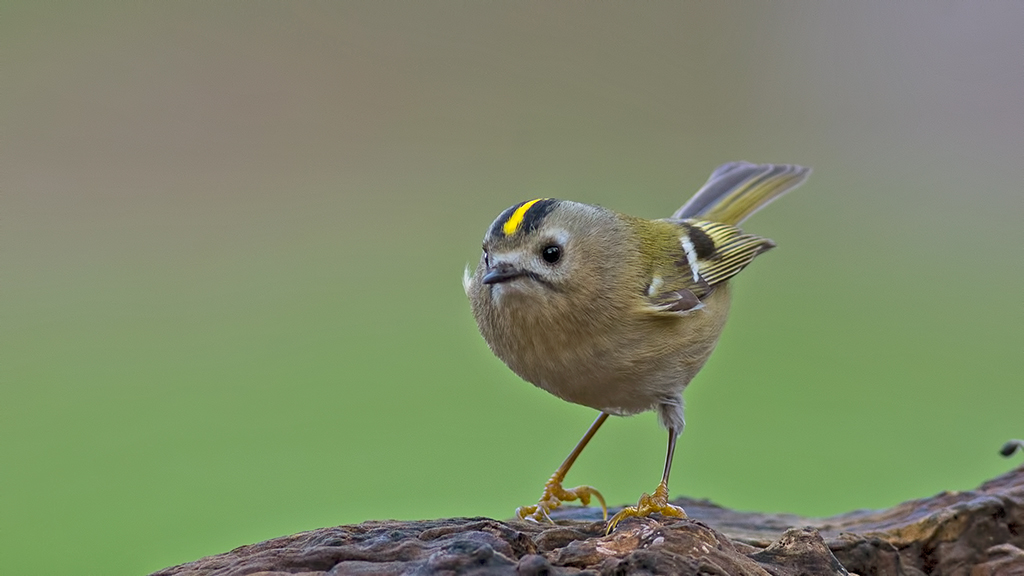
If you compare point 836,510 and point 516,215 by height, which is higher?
point 836,510

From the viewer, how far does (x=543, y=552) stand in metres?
2.28

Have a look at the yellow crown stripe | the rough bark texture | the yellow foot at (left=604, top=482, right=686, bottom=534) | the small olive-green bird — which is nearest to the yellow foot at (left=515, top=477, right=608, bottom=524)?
the small olive-green bird

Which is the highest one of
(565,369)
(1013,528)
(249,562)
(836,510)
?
(836,510)

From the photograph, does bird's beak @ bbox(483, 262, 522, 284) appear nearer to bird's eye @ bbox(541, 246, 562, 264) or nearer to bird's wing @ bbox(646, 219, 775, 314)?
bird's eye @ bbox(541, 246, 562, 264)

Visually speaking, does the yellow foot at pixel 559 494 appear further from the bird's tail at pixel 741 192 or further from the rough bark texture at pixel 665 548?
the bird's tail at pixel 741 192

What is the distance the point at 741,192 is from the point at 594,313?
5.30 feet

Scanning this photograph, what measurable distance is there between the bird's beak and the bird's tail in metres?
1.62

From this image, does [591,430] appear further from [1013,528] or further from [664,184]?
[664,184]

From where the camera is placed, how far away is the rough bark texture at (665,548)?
2102 mm

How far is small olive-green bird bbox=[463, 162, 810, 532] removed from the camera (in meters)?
3.07

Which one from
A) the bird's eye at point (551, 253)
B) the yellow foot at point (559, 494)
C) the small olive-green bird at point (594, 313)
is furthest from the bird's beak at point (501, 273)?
the yellow foot at point (559, 494)

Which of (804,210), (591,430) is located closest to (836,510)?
(591,430)

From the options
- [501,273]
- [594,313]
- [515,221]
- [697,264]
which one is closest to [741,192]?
[697,264]

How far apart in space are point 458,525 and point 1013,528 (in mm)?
1671
